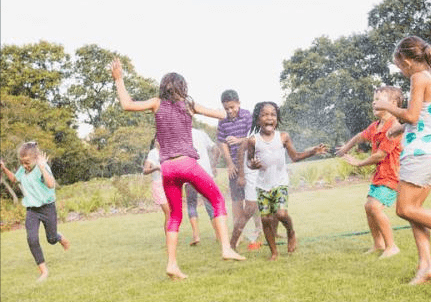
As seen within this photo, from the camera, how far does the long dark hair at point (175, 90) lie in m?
4.01

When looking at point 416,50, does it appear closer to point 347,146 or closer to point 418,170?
point 418,170

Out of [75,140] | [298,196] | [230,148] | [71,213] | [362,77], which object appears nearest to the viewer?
[230,148]

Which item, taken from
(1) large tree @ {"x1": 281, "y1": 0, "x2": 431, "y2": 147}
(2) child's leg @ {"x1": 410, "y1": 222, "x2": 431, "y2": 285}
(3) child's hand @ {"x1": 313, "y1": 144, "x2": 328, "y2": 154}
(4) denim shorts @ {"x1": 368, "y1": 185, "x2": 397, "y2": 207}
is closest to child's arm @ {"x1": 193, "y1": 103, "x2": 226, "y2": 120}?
(3) child's hand @ {"x1": 313, "y1": 144, "x2": 328, "y2": 154}

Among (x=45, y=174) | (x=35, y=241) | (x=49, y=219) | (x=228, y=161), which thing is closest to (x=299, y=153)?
(x=228, y=161)

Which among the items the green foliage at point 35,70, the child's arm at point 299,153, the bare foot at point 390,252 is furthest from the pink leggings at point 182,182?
the green foliage at point 35,70

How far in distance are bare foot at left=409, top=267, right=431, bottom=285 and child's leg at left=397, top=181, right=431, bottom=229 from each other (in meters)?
0.31

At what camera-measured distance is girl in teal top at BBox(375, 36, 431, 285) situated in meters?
3.14

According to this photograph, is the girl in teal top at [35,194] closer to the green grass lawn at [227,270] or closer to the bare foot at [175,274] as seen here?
the green grass lawn at [227,270]

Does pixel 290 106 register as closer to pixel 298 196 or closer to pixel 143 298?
pixel 298 196

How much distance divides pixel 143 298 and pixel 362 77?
721 centimetres

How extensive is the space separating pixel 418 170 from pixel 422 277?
719 millimetres

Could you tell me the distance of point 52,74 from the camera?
23281 mm

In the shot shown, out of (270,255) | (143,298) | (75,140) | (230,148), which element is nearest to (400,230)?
(270,255)

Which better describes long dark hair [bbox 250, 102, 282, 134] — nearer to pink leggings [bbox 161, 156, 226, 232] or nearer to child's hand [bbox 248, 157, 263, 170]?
child's hand [bbox 248, 157, 263, 170]
